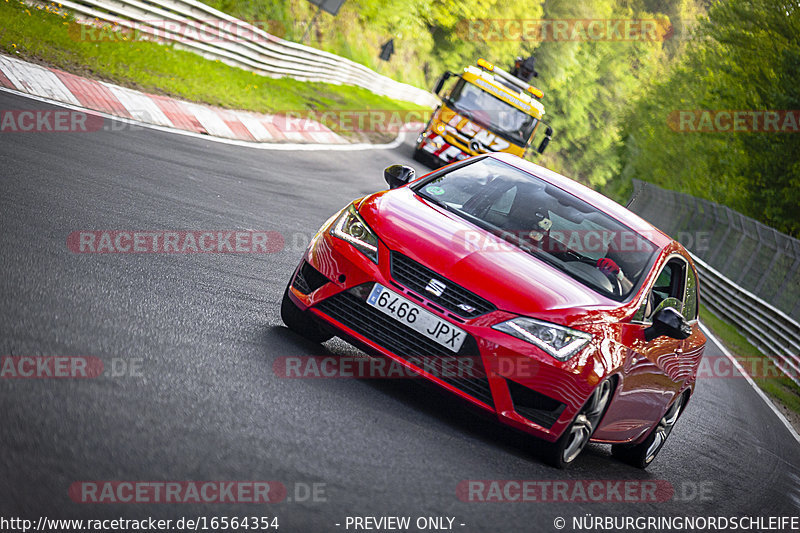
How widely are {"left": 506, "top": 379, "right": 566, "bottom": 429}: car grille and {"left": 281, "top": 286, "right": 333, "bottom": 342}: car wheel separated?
55.3 inches

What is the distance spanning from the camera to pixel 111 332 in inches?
219

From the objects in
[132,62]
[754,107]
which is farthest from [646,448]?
[754,107]

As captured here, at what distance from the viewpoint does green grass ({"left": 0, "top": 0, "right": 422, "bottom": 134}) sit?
15.5 meters

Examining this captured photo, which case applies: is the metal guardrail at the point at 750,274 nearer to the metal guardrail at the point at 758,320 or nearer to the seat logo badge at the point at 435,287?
the metal guardrail at the point at 758,320

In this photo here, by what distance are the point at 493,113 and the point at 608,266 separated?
20480 millimetres

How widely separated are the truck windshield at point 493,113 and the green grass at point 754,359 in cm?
Result: 681

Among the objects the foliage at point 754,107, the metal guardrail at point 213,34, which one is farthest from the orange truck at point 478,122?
the foliage at point 754,107

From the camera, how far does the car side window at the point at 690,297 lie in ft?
24.5

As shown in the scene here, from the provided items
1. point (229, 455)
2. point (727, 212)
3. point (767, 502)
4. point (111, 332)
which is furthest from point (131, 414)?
A: point (727, 212)

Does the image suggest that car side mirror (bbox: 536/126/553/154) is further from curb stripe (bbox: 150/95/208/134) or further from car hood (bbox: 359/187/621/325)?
car hood (bbox: 359/187/621/325)

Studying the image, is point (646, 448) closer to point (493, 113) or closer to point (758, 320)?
point (758, 320)

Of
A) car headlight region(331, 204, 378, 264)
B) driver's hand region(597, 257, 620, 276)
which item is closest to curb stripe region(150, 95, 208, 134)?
car headlight region(331, 204, 378, 264)

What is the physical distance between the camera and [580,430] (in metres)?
5.92

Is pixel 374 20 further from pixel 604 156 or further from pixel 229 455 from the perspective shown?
pixel 229 455
